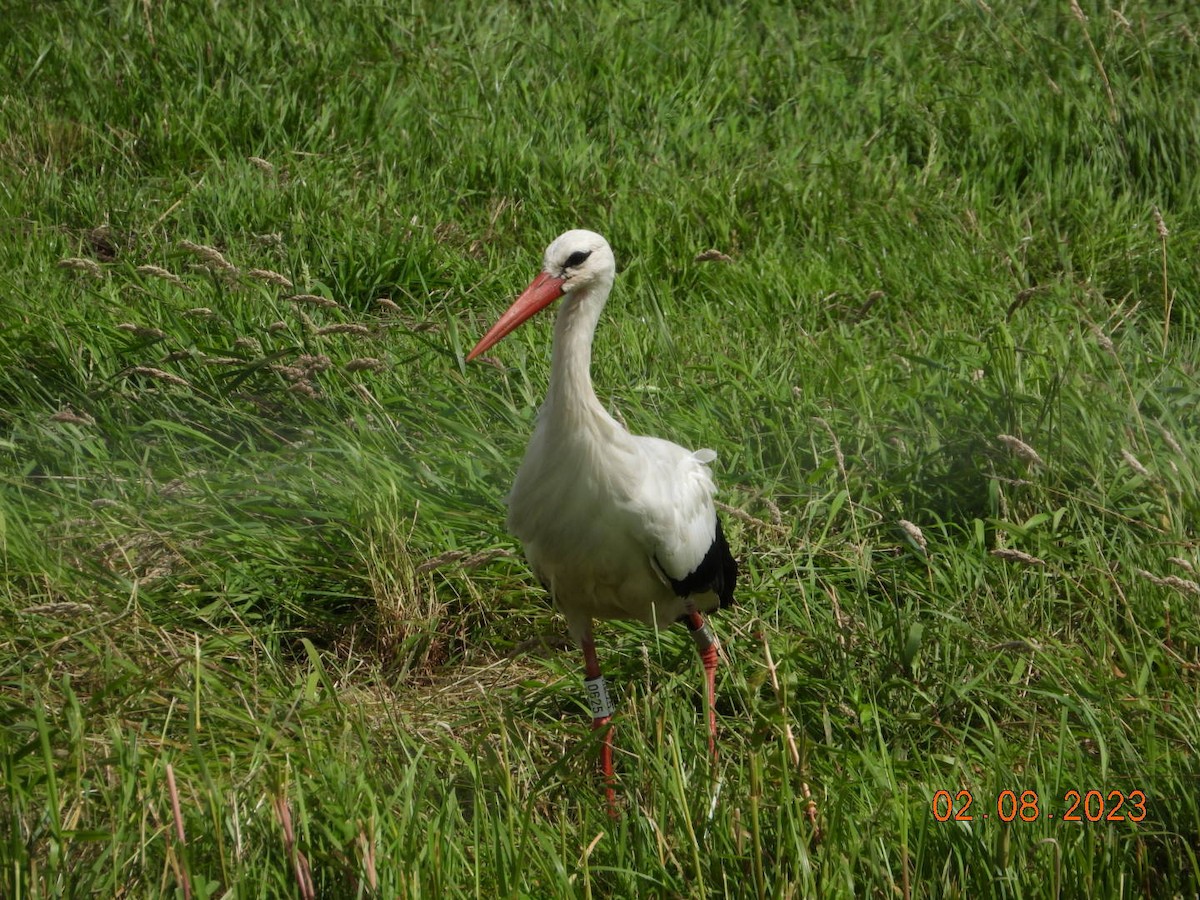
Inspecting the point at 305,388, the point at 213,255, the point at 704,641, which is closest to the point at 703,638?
the point at 704,641

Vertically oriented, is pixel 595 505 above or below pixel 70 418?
above

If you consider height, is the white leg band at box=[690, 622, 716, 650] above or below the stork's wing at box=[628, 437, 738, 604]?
below

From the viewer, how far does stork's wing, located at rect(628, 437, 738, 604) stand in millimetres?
3227

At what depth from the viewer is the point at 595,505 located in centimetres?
319

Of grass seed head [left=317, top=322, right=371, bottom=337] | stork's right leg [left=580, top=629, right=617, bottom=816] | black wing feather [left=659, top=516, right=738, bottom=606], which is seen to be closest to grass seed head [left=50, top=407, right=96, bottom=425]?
grass seed head [left=317, top=322, right=371, bottom=337]

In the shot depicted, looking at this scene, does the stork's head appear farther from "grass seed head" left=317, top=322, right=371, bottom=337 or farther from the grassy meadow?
"grass seed head" left=317, top=322, right=371, bottom=337

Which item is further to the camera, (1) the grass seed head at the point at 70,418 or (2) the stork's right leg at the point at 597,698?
(1) the grass seed head at the point at 70,418

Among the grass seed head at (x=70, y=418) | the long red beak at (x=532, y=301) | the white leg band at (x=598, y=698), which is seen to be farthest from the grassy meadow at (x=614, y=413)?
the long red beak at (x=532, y=301)

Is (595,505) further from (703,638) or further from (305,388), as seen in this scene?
(305,388)

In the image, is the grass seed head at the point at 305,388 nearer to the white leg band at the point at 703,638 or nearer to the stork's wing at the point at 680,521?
the stork's wing at the point at 680,521
